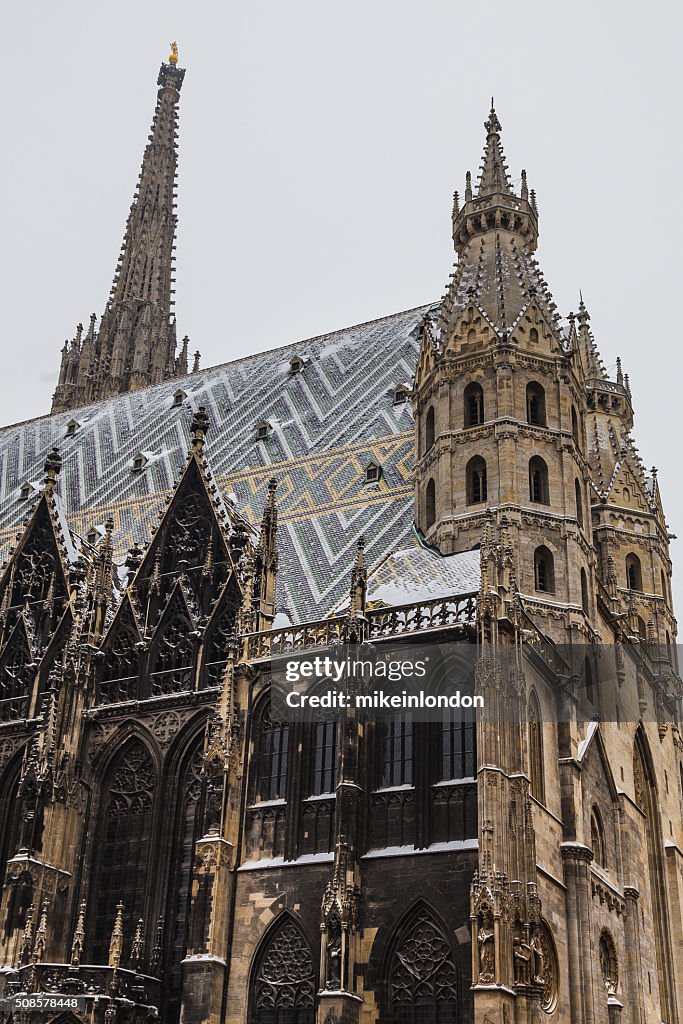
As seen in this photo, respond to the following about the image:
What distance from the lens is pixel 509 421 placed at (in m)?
27.3

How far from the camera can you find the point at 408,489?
29.2 metres

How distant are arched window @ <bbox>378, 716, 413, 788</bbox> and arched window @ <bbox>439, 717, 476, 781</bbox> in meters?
0.61

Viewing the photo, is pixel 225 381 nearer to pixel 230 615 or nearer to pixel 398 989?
pixel 230 615

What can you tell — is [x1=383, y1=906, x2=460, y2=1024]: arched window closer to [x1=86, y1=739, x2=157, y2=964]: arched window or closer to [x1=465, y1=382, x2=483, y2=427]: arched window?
[x1=86, y1=739, x2=157, y2=964]: arched window

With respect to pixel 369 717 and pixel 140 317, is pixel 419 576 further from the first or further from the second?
pixel 140 317

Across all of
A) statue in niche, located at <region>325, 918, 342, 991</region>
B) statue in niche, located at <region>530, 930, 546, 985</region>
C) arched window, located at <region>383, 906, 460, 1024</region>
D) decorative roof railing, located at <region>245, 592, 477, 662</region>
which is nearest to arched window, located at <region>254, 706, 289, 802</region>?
decorative roof railing, located at <region>245, 592, 477, 662</region>

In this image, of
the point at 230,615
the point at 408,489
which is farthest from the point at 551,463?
the point at 230,615

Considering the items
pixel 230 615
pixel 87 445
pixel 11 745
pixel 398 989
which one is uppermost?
pixel 87 445

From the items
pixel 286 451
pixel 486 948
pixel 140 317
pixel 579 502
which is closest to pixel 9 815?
pixel 286 451

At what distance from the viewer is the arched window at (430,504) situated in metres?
27.6

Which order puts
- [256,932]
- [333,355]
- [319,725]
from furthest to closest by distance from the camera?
→ 1. [333,355]
2. [319,725]
3. [256,932]

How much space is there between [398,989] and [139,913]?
608 cm

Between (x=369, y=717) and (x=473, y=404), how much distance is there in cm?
957

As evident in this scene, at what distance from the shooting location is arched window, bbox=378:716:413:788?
835 inches
